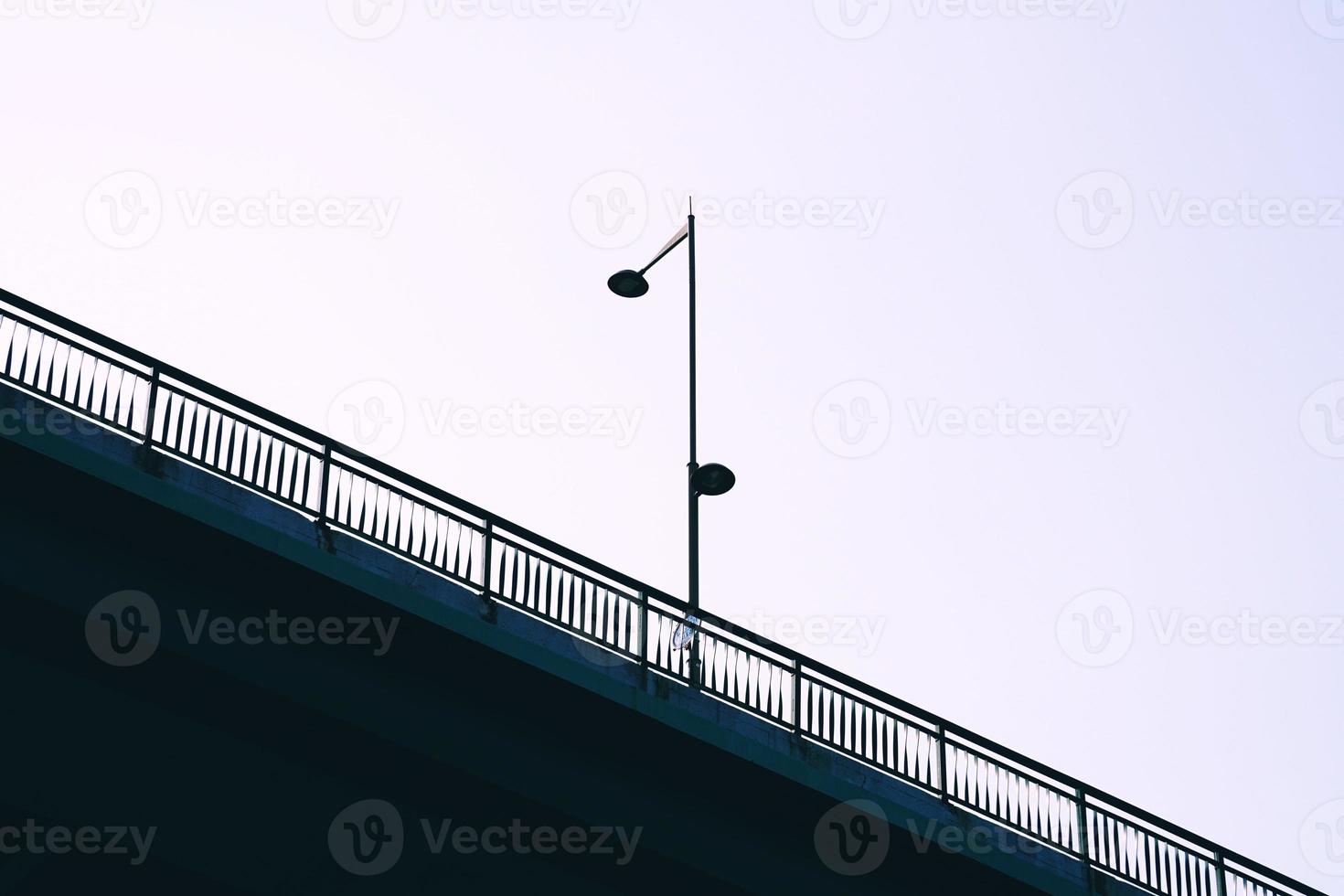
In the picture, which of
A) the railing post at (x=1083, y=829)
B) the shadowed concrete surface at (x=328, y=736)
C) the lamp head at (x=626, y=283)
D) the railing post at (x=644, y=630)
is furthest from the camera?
the lamp head at (x=626, y=283)

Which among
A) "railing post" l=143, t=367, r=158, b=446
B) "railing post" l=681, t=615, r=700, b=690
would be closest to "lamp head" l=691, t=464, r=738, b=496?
"railing post" l=681, t=615, r=700, b=690

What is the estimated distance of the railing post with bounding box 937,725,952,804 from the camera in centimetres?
2292

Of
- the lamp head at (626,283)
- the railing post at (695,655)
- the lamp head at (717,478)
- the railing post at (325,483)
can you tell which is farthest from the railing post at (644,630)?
the lamp head at (626,283)

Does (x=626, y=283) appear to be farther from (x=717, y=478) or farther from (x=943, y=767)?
(x=943, y=767)

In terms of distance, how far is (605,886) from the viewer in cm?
2145

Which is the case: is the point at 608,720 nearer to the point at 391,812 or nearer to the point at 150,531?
the point at 391,812

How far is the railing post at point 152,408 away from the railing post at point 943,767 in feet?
32.7

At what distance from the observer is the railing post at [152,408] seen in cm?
2028

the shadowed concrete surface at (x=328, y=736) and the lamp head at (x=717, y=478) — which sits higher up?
the lamp head at (x=717, y=478)

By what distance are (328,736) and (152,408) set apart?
4027mm

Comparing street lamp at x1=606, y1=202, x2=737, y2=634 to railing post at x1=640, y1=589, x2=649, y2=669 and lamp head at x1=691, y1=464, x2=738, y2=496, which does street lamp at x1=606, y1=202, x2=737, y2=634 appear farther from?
railing post at x1=640, y1=589, x2=649, y2=669

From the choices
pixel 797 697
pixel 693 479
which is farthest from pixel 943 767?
pixel 693 479

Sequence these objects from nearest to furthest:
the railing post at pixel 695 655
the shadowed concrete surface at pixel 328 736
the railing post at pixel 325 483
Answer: the shadowed concrete surface at pixel 328 736
the railing post at pixel 325 483
the railing post at pixel 695 655

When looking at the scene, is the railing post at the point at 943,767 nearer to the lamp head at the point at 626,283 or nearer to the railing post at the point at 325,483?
the railing post at the point at 325,483
